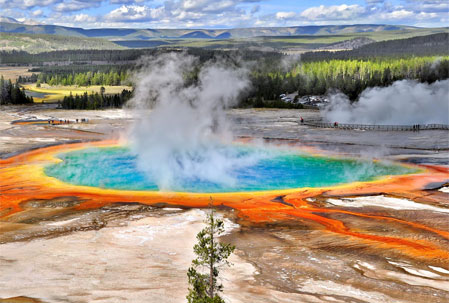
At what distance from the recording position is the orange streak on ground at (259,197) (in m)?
22.7

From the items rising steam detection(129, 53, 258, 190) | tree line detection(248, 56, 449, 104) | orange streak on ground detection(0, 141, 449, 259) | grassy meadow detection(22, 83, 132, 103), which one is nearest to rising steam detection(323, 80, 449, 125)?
tree line detection(248, 56, 449, 104)

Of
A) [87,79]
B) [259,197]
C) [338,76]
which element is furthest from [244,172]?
[87,79]

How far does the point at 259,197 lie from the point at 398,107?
42659mm

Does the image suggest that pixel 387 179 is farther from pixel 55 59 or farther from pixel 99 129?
pixel 55 59

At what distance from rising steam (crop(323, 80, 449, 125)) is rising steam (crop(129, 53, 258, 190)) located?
1628 cm

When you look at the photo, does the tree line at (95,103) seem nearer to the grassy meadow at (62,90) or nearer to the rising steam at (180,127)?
the rising steam at (180,127)

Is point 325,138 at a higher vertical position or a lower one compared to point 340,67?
lower

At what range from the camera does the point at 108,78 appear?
122562 millimetres

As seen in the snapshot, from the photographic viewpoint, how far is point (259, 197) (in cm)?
2919

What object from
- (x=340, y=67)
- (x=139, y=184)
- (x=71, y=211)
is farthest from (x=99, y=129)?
(x=340, y=67)

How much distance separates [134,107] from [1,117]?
57.9 ft

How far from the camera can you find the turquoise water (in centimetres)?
3231

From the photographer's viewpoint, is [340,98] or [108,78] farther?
[108,78]

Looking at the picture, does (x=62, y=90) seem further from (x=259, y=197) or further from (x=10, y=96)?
(x=259, y=197)
